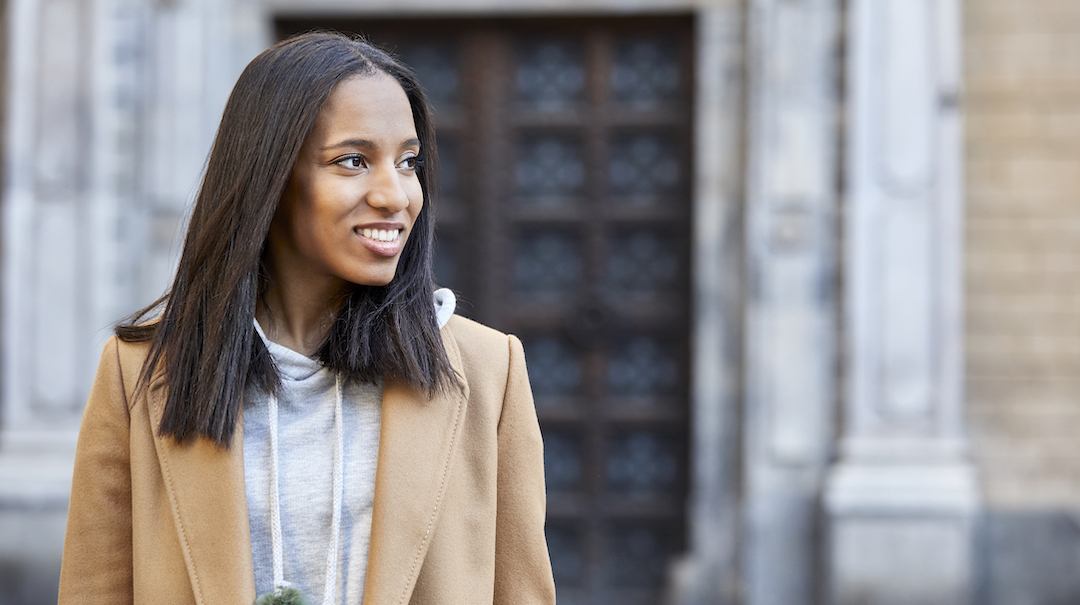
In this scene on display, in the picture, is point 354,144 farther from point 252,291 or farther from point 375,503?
point 375,503

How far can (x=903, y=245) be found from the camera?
200 inches

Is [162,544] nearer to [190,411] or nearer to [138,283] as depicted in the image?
[190,411]

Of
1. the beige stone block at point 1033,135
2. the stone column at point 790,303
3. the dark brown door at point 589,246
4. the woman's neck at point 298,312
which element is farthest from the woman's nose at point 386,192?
the beige stone block at point 1033,135

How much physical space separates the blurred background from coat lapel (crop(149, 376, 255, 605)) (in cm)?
400

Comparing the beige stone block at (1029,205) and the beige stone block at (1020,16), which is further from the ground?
the beige stone block at (1020,16)

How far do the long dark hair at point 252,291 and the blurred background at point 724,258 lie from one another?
3868mm

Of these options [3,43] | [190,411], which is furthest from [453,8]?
[190,411]

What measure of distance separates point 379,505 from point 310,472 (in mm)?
128

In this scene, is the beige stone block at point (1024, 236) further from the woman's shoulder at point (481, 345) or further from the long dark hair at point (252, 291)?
the long dark hair at point (252, 291)

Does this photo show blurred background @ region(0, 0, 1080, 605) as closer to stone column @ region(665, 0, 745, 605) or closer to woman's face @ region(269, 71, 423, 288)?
stone column @ region(665, 0, 745, 605)

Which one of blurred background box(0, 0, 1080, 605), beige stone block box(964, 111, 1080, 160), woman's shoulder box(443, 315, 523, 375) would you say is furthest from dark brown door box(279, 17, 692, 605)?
woman's shoulder box(443, 315, 523, 375)

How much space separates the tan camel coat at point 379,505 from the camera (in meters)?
1.49

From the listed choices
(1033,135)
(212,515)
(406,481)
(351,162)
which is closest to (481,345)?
(406,481)

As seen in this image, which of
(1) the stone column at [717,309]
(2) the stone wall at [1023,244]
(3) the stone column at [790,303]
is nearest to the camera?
(3) the stone column at [790,303]
